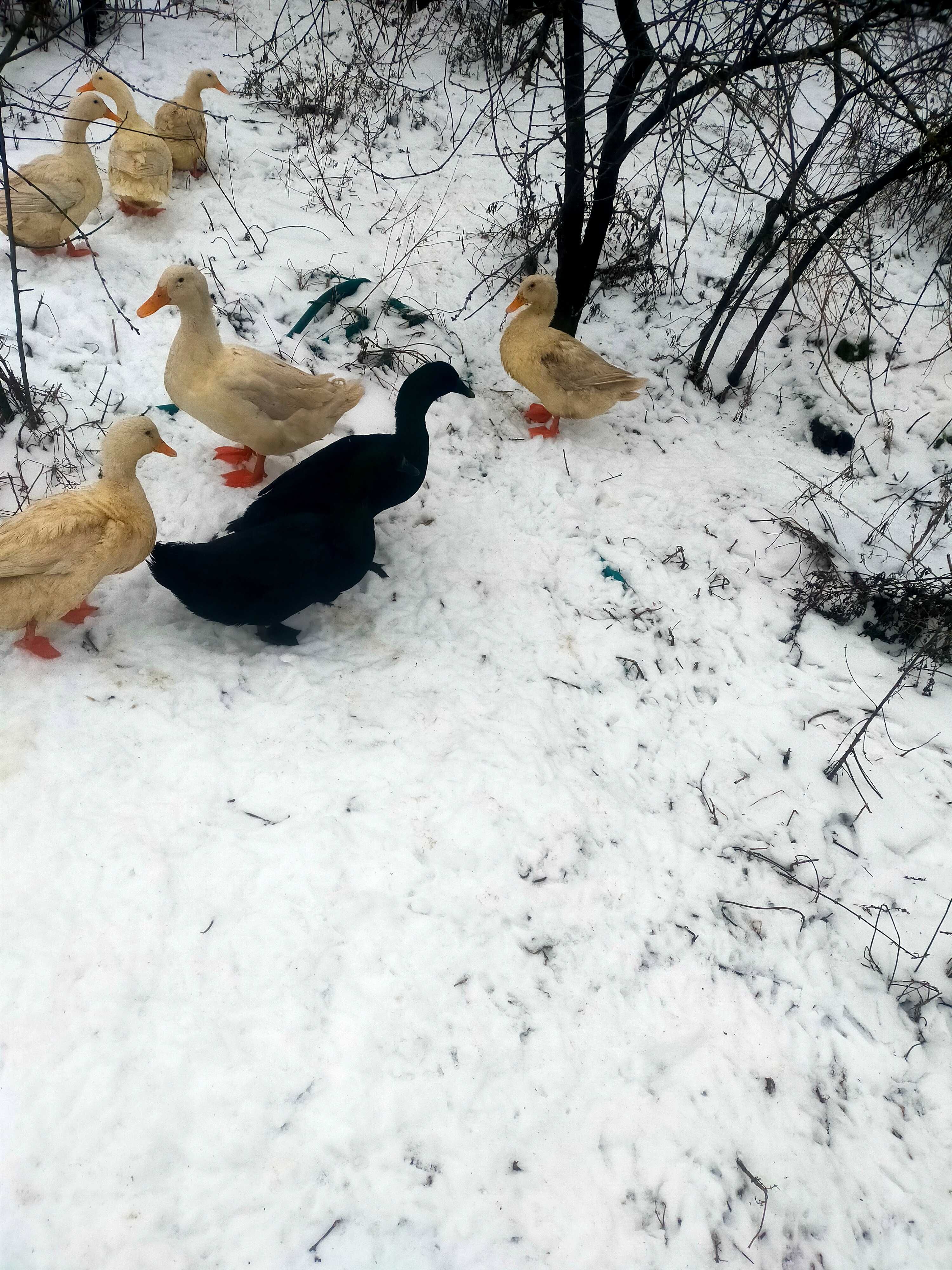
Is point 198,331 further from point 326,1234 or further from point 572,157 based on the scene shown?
point 326,1234

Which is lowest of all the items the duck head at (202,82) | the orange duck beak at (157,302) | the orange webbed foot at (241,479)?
the orange webbed foot at (241,479)

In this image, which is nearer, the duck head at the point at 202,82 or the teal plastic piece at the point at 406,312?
the teal plastic piece at the point at 406,312

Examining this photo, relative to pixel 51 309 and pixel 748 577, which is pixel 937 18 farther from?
pixel 51 309

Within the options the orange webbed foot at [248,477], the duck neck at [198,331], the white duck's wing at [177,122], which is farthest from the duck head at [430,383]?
the white duck's wing at [177,122]

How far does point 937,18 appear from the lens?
2855mm

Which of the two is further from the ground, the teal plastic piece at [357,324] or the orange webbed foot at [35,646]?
the teal plastic piece at [357,324]

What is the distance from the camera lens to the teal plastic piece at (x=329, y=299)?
14.0ft

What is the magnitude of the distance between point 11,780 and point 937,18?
438 cm

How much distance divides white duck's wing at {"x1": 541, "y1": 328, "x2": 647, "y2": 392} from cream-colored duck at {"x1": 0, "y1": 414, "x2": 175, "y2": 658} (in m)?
2.07

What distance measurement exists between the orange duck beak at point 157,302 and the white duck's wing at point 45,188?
126cm

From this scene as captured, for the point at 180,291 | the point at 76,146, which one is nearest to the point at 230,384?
the point at 180,291

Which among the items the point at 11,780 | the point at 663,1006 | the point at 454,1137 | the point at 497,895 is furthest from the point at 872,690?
the point at 11,780

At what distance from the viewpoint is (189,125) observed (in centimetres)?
466

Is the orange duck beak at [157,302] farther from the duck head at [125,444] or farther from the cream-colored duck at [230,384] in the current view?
the duck head at [125,444]
